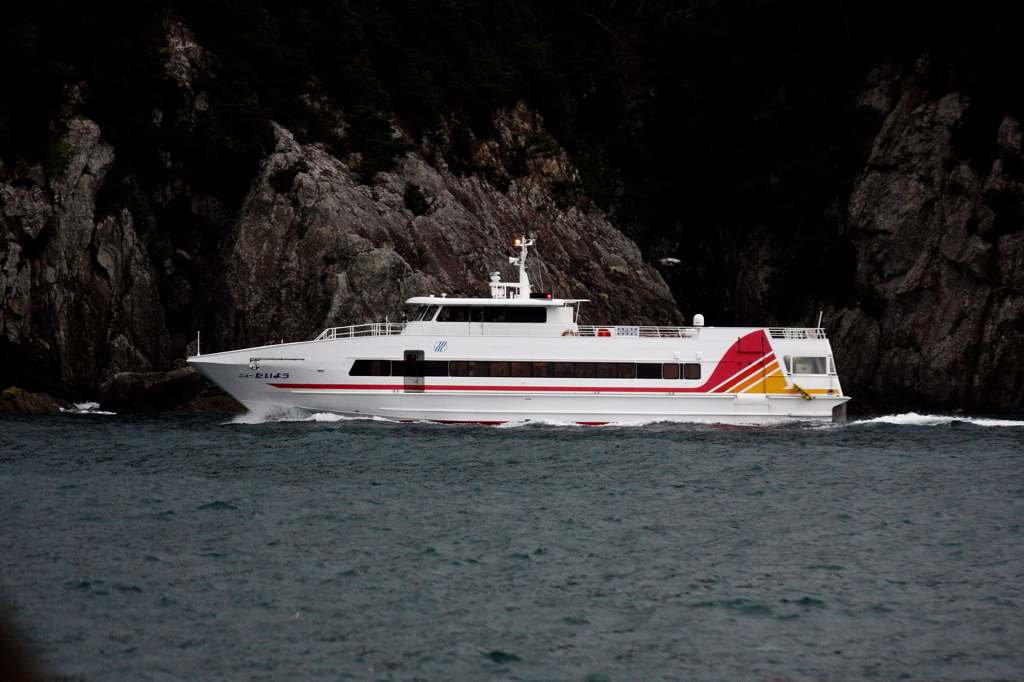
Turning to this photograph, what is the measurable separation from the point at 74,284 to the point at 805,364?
93.4 ft

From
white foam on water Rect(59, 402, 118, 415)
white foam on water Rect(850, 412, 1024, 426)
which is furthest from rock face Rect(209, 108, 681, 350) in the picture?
white foam on water Rect(850, 412, 1024, 426)

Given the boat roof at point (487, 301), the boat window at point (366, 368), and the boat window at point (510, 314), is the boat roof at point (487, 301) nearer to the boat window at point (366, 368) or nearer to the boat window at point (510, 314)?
the boat window at point (510, 314)

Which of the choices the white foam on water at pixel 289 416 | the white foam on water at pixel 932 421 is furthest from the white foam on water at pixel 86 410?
the white foam on water at pixel 932 421

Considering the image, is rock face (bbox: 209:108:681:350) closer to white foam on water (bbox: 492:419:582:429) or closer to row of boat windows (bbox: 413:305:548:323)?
row of boat windows (bbox: 413:305:548:323)

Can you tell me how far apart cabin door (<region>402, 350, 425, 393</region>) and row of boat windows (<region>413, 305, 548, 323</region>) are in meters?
1.23

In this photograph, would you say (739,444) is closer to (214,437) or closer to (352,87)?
(214,437)

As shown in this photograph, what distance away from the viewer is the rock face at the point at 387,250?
1532 inches

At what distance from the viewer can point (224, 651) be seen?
1077 cm

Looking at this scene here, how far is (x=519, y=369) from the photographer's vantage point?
1188 inches

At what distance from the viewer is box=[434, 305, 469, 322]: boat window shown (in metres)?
30.5

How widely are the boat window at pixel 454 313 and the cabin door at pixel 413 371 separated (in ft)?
4.72

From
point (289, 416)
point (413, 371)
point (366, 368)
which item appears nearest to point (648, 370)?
point (413, 371)

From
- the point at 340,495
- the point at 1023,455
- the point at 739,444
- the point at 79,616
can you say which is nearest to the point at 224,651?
the point at 79,616

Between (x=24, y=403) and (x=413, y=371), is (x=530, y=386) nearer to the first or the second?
(x=413, y=371)
